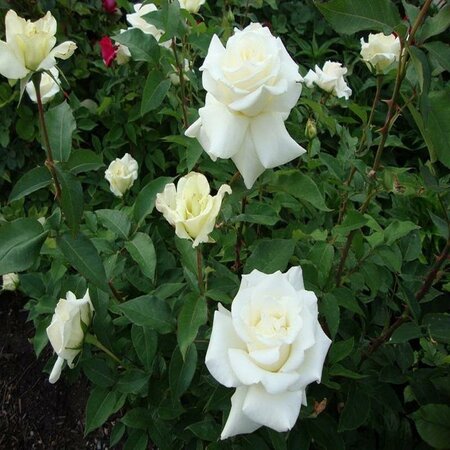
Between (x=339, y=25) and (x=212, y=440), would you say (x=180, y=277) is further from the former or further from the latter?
(x=339, y=25)

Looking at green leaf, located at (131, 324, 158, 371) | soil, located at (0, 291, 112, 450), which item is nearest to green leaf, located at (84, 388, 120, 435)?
green leaf, located at (131, 324, 158, 371)

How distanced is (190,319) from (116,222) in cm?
31

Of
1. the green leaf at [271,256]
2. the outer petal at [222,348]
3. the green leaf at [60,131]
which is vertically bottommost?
the green leaf at [271,256]

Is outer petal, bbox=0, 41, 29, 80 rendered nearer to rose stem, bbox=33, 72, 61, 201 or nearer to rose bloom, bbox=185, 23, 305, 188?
rose stem, bbox=33, 72, 61, 201

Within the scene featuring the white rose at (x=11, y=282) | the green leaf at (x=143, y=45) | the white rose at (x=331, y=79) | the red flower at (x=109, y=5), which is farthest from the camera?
the red flower at (x=109, y=5)

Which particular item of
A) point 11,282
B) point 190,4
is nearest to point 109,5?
point 190,4

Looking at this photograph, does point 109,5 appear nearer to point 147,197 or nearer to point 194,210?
point 147,197

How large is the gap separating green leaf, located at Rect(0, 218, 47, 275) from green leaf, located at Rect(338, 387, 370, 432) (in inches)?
24.0

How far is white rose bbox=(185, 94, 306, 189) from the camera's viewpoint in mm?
657

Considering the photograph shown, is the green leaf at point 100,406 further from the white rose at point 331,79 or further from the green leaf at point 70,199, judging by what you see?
the white rose at point 331,79

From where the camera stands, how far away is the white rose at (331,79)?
4.46 feet

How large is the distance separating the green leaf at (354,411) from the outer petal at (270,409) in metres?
0.39

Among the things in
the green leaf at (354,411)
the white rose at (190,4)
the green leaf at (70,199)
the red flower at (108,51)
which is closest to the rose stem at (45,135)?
→ the green leaf at (70,199)

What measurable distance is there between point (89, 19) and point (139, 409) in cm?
170
